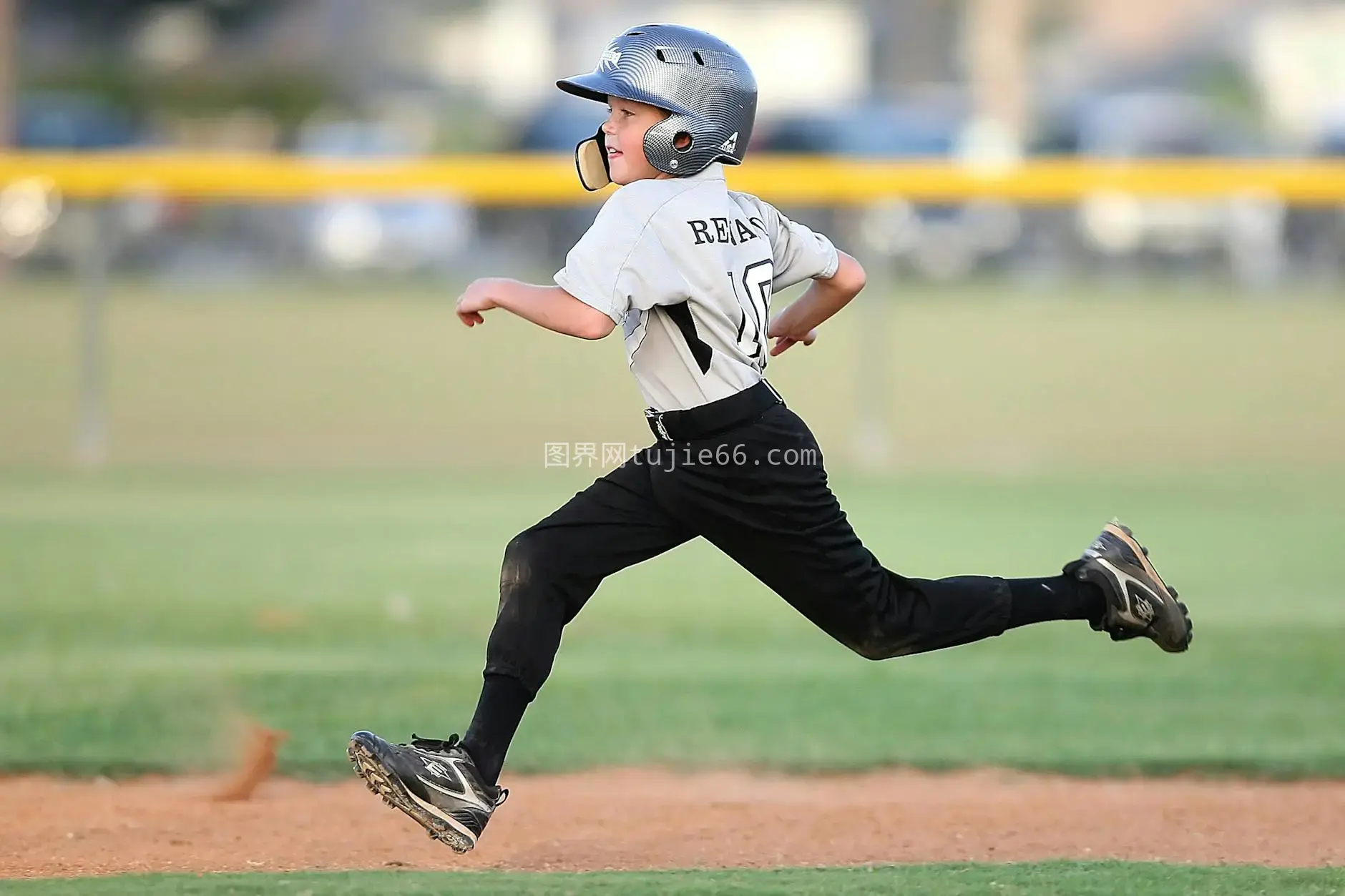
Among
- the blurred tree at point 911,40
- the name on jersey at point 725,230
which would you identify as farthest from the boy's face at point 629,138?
the blurred tree at point 911,40

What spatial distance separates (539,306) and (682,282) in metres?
0.38

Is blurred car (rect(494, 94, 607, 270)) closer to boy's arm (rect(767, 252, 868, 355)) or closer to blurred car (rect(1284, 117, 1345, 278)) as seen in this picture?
blurred car (rect(1284, 117, 1345, 278))

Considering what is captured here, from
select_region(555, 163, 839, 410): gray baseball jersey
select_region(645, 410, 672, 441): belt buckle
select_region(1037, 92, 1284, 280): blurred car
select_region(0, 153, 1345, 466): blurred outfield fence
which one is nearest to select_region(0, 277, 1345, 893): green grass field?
select_region(0, 153, 1345, 466): blurred outfield fence

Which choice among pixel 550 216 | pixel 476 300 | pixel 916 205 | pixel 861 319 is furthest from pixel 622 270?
pixel 550 216

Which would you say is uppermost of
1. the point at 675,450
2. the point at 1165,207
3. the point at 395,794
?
the point at 1165,207

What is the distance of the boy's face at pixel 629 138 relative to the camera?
477 cm

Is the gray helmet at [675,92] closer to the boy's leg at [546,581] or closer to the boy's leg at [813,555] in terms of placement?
the boy's leg at [813,555]

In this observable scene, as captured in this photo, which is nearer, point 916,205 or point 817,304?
point 817,304

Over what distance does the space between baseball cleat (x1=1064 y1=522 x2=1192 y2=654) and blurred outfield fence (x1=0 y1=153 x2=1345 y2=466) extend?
7.11 metres

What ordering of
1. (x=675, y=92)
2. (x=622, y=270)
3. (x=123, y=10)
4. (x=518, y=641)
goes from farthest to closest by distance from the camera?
(x=123, y=10), (x=675, y=92), (x=518, y=641), (x=622, y=270)

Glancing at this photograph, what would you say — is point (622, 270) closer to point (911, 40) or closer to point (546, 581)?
point (546, 581)

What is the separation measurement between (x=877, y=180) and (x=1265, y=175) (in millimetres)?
2514

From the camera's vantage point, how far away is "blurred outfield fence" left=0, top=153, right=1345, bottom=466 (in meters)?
12.3

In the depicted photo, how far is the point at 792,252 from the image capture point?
501 cm
